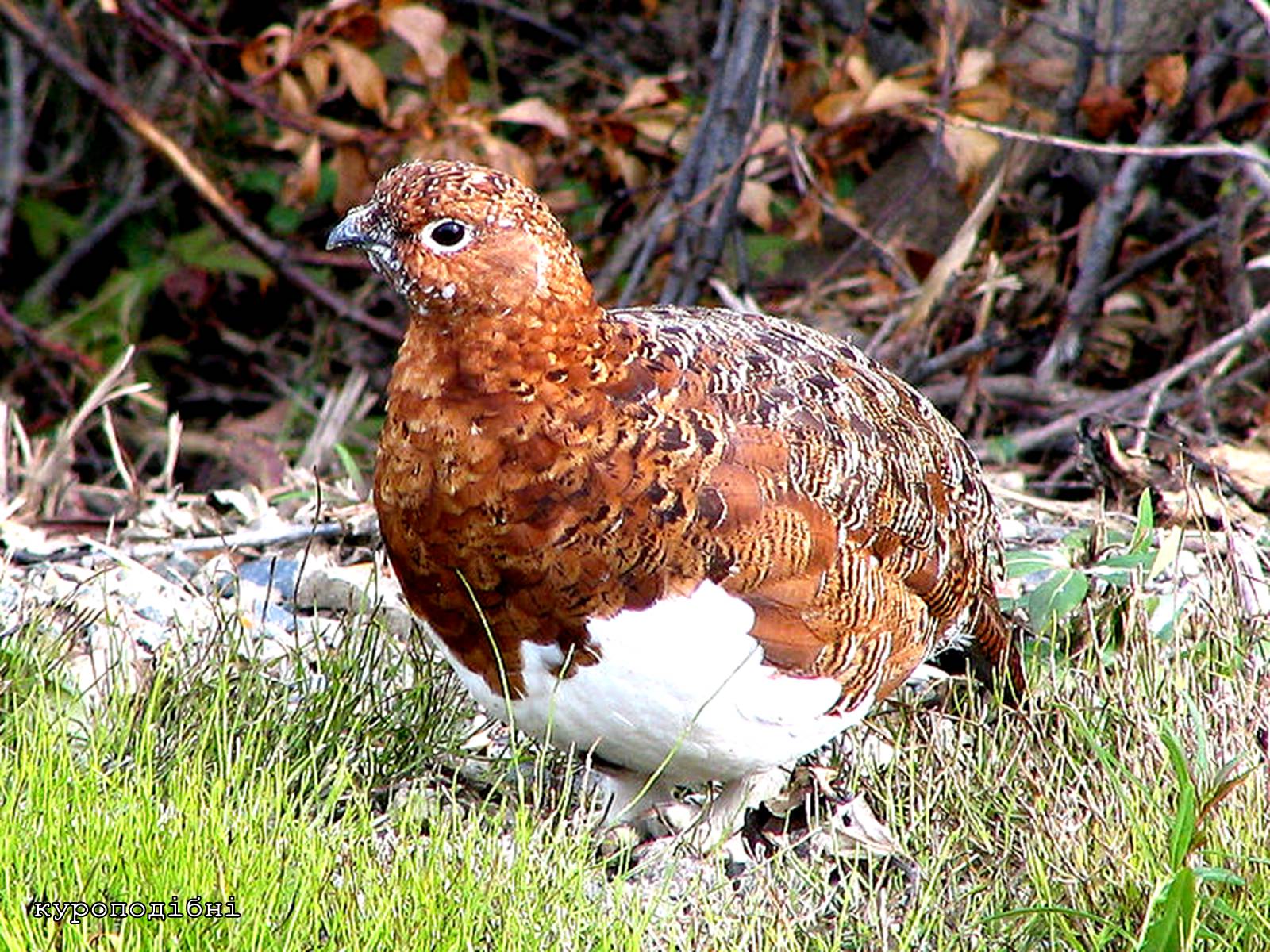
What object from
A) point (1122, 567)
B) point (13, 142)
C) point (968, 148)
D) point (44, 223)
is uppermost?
point (968, 148)

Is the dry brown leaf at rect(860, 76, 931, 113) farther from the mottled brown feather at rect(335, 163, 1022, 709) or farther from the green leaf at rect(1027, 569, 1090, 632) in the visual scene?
the mottled brown feather at rect(335, 163, 1022, 709)

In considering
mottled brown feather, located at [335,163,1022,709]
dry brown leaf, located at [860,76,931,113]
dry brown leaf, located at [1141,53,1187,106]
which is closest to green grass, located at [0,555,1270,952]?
mottled brown feather, located at [335,163,1022,709]

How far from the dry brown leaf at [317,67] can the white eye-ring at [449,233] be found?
231 centimetres

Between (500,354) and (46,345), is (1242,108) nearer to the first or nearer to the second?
(500,354)

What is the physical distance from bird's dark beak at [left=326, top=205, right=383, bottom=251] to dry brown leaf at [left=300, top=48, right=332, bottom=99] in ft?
7.19

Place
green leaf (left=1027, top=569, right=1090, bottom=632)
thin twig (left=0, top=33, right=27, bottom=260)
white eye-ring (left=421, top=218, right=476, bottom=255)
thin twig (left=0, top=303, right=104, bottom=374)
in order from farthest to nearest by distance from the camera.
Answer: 1. thin twig (left=0, top=33, right=27, bottom=260)
2. thin twig (left=0, top=303, right=104, bottom=374)
3. green leaf (left=1027, top=569, right=1090, bottom=632)
4. white eye-ring (left=421, top=218, right=476, bottom=255)

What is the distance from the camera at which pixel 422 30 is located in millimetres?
4719

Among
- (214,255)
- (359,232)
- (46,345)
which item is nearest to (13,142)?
(214,255)

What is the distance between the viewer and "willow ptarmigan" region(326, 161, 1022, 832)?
104 inches

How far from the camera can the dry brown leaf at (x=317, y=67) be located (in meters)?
4.79

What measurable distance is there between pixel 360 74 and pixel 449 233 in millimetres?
2240

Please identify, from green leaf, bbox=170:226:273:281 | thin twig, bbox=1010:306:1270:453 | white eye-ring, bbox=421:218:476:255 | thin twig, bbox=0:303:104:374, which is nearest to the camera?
white eye-ring, bbox=421:218:476:255

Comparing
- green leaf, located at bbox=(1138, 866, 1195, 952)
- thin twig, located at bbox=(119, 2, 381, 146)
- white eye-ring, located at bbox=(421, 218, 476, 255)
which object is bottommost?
green leaf, located at bbox=(1138, 866, 1195, 952)

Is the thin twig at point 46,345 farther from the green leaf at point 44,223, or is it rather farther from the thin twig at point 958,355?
the thin twig at point 958,355
